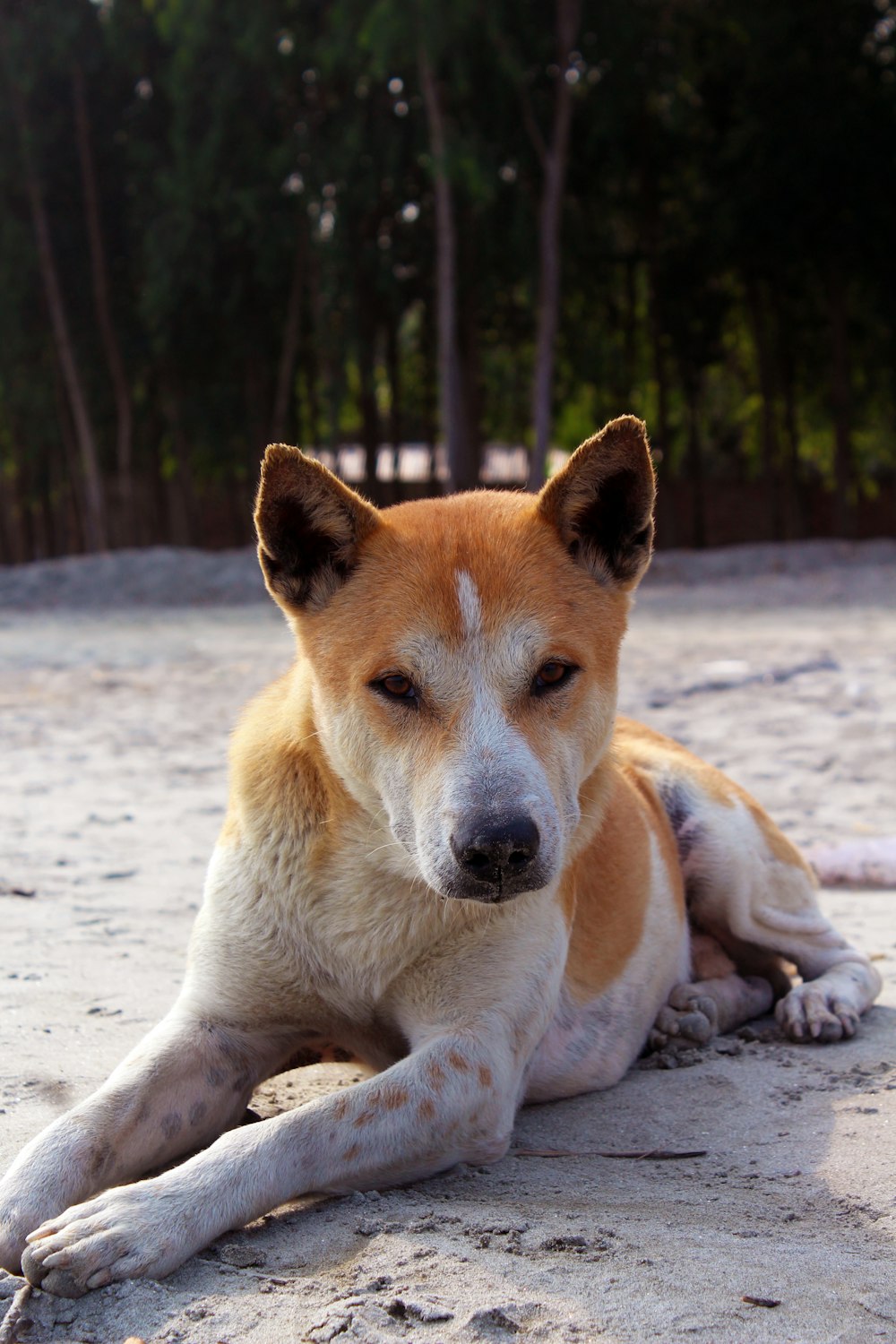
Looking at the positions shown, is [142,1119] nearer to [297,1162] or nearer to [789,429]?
[297,1162]

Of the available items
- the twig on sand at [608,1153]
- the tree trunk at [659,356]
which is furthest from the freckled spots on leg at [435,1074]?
the tree trunk at [659,356]

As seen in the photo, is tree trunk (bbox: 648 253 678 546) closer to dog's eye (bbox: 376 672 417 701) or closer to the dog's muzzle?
dog's eye (bbox: 376 672 417 701)

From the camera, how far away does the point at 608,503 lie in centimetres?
371

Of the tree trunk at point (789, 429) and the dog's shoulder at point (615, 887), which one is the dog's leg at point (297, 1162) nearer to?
the dog's shoulder at point (615, 887)

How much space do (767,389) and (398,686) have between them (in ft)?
84.1

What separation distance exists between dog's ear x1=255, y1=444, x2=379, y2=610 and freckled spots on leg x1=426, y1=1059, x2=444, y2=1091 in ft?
4.04

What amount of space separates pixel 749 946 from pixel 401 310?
24.4 metres

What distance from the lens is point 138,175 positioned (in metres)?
28.2

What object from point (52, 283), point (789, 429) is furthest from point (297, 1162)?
point (789, 429)

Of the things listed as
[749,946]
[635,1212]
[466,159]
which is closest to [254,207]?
[466,159]

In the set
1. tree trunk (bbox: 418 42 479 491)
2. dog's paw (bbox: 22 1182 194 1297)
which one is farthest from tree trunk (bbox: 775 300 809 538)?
dog's paw (bbox: 22 1182 194 1297)

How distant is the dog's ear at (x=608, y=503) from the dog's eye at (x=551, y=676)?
439 millimetres

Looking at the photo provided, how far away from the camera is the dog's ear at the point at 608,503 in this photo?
140 inches

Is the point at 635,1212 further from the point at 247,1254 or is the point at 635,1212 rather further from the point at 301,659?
the point at 301,659
